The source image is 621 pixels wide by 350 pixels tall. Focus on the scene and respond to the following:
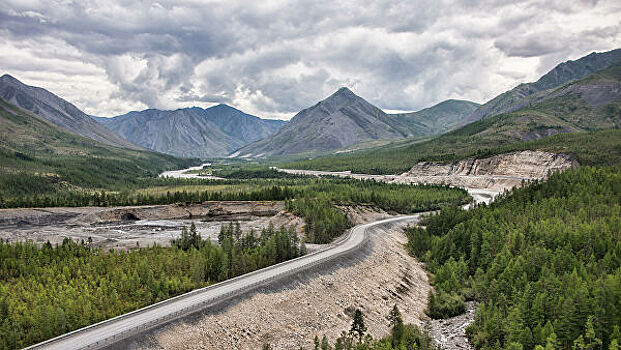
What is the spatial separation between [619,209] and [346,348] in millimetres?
79973

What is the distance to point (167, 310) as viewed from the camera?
50.6m

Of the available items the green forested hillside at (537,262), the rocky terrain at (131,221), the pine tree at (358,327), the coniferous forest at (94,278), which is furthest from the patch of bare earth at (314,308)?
the rocky terrain at (131,221)

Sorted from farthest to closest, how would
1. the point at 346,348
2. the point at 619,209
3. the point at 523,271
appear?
1. the point at 619,209
2. the point at 523,271
3. the point at 346,348

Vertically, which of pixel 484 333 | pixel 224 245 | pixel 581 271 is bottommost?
pixel 484 333

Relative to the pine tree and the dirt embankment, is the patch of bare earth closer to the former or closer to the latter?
the pine tree

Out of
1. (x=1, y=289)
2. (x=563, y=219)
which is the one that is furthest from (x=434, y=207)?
(x=1, y=289)

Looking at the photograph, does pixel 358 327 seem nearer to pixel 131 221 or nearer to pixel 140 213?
pixel 131 221

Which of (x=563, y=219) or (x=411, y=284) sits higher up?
(x=563, y=219)

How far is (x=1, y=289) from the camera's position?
186 ft

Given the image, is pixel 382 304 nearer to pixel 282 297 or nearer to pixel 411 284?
pixel 411 284

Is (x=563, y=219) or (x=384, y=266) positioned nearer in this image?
(x=384, y=266)

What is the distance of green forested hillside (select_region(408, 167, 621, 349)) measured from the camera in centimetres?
5644

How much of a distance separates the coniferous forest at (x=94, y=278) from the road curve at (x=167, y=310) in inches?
141

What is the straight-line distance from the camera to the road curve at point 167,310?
42.4m
